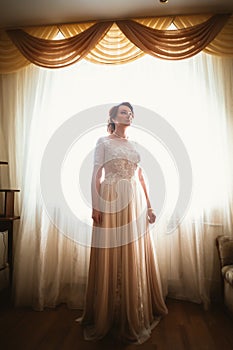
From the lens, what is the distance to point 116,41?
2.13m

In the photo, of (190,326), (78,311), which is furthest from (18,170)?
(190,326)

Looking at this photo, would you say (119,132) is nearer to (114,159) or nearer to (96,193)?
(114,159)

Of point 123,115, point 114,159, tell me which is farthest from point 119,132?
point 114,159

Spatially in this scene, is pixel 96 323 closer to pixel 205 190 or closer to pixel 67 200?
pixel 67 200

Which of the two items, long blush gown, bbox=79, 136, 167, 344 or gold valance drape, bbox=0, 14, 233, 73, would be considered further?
gold valance drape, bbox=0, 14, 233, 73

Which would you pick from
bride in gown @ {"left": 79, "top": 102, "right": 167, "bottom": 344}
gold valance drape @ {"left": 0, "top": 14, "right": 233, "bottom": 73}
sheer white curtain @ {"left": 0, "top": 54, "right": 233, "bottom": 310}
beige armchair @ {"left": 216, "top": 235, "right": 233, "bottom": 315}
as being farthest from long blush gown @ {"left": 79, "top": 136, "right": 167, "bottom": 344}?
gold valance drape @ {"left": 0, "top": 14, "right": 233, "bottom": 73}

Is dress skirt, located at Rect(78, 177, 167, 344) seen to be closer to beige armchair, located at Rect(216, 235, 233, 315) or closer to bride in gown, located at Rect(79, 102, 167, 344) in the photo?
bride in gown, located at Rect(79, 102, 167, 344)

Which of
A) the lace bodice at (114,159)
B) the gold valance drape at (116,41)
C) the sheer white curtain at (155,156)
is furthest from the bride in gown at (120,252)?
the gold valance drape at (116,41)

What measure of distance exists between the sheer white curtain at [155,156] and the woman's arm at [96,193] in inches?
19.9

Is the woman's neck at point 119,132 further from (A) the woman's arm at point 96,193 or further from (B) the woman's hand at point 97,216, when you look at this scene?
(B) the woman's hand at point 97,216

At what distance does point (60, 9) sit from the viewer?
2.04m

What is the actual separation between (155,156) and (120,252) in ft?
3.00

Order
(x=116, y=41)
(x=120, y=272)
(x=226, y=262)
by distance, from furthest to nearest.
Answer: (x=116, y=41)
(x=226, y=262)
(x=120, y=272)

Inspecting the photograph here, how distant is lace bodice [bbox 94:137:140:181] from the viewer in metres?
1.69
